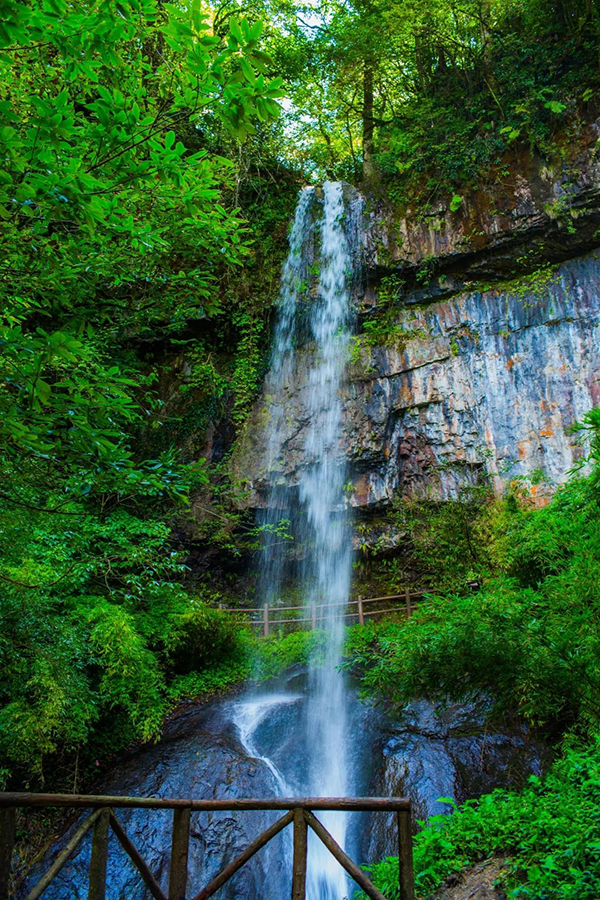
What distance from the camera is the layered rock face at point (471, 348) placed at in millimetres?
9547

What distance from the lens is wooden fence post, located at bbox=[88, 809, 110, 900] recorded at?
246 centimetres

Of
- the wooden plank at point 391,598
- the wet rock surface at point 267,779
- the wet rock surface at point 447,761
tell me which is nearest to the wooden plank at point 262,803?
the wet rock surface at point 447,761

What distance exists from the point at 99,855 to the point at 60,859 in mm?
244

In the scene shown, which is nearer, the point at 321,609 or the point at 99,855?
the point at 99,855

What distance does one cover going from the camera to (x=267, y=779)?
19.8 ft

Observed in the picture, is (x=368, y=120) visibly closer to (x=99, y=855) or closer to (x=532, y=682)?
(x=532, y=682)

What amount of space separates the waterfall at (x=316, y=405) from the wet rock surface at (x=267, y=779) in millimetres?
2756

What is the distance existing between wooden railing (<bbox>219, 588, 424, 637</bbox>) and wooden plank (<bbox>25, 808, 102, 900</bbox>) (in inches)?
296

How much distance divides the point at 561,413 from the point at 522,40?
7.66 metres

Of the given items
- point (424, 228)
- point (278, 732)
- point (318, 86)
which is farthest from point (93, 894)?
point (318, 86)

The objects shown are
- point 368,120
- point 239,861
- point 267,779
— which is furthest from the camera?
point 368,120

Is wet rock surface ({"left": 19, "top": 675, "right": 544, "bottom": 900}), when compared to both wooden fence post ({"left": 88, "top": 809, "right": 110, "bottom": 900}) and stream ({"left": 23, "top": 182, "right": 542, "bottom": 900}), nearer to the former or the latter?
stream ({"left": 23, "top": 182, "right": 542, "bottom": 900})

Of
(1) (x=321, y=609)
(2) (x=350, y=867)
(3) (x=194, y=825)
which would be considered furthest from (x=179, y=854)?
(1) (x=321, y=609)

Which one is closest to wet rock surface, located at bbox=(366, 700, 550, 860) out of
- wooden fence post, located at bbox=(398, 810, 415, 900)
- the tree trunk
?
wooden fence post, located at bbox=(398, 810, 415, 900)
